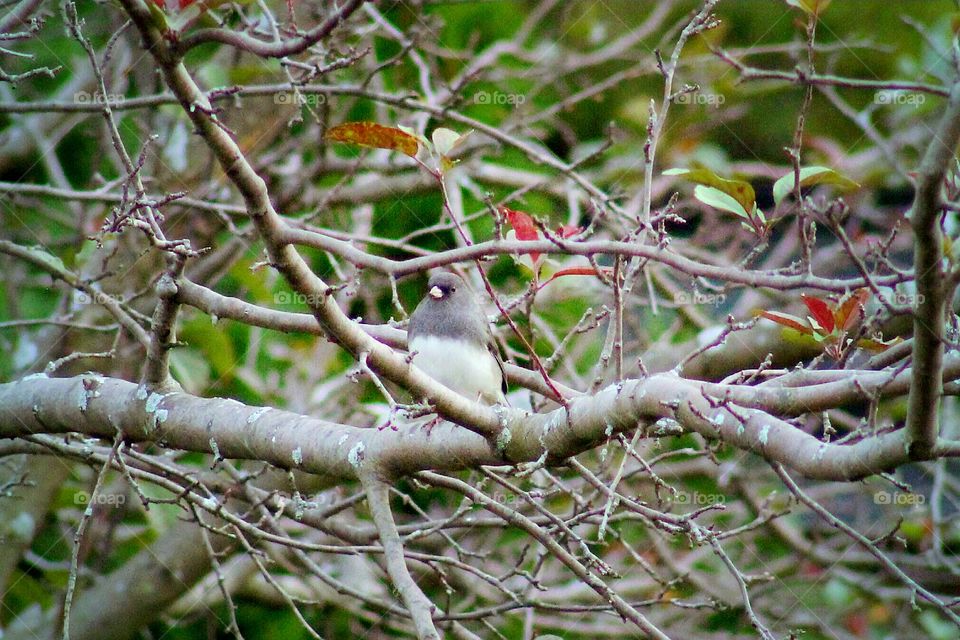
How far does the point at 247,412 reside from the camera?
1997mm

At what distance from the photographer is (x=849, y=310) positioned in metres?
1.63

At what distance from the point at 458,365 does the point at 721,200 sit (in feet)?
3.71

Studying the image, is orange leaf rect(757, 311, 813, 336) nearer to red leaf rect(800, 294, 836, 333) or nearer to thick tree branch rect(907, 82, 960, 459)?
red leaf rect(800, 294, 836, 333)

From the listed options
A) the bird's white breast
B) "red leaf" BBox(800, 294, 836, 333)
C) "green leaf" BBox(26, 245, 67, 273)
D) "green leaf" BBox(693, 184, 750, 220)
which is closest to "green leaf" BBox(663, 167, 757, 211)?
"green leaf" BBox(693, 184, 750, 220)

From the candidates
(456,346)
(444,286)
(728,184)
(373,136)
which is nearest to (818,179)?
(728,184)

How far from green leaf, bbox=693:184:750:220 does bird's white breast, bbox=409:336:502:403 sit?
108 cm

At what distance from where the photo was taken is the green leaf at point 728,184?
5.20ft

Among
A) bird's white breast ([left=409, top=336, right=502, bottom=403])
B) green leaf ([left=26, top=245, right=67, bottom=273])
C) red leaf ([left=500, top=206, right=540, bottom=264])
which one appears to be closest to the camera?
red leaf ([left=500, top=206, right=540, bottom=264])

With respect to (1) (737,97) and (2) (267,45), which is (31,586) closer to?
(2) (267,45)

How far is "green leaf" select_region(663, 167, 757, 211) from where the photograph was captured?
1.58m

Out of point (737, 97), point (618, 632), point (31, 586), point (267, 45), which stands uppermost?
point (267, 45)

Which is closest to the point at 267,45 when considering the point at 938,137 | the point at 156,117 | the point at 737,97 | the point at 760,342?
the point at 938,137

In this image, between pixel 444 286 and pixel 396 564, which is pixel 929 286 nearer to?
pixel 396 564

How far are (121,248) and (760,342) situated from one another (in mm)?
2347
